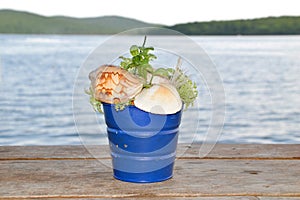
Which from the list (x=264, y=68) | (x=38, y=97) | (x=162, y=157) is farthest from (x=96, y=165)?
(x=264, y=68)

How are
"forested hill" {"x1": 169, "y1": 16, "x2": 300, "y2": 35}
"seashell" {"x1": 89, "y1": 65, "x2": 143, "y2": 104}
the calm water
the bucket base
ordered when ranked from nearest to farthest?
"seashell" {"x1": 89, "y1": 65, "x2": 143, "y2": 104}, the bucket base, the calm water, "forested hill" {"x1": 169, "y1": 16, "x2": 300, "y2": 35}

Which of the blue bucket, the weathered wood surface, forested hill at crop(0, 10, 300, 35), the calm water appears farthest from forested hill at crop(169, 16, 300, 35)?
the blue bucket

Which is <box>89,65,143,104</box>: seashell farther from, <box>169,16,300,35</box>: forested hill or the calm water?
<box>169,16,300,35</box>: forested hill

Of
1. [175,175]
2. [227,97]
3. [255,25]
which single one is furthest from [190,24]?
[175,175]

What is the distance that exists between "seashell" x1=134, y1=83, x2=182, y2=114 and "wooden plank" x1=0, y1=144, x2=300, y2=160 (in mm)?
267

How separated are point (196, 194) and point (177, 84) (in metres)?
0.23

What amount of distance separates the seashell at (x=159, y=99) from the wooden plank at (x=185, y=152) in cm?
27

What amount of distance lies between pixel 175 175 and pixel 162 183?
0.21ft

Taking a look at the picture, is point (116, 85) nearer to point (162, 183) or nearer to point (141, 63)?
point (141, 63)

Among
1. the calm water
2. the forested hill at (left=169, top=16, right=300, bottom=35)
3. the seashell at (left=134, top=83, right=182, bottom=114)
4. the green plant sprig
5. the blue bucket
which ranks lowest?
the calm water

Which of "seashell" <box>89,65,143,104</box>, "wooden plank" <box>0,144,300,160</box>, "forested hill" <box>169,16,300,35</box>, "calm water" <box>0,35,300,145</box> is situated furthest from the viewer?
"forested hill" <box>169,16,300,35</box>

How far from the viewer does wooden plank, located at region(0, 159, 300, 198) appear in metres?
1.16

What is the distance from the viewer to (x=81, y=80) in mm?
1256

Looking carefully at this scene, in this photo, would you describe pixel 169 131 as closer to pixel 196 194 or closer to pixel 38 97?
pixel 196 194
